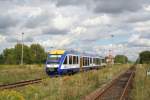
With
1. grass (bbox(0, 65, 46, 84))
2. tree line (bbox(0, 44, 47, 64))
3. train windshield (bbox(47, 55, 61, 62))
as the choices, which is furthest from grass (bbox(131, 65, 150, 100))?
tree line (bbox(0, 44, 47, 64))

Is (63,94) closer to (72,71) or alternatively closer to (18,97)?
(18,97)

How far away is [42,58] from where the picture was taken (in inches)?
5817

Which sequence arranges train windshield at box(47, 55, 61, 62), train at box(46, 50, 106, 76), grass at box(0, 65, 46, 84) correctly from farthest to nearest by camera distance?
train windshield at box(47, 55, 61, 62) → train at box(46, 50, 106, 76) → grass at box(0, 65, 46, 84)

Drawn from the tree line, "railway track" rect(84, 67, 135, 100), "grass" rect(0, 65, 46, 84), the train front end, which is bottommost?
"railway track" rect(84, 67, 135, 100)

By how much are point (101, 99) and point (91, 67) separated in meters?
37.2

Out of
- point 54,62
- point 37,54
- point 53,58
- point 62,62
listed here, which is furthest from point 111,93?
point 37,54

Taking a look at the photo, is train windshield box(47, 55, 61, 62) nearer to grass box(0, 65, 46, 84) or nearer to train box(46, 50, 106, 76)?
train box(46, 50, 106, 76)

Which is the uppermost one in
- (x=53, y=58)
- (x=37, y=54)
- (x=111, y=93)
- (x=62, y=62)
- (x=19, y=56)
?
(x=37, y=54)

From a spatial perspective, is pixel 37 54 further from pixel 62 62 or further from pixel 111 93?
pixel 111 93

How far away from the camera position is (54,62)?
125ft

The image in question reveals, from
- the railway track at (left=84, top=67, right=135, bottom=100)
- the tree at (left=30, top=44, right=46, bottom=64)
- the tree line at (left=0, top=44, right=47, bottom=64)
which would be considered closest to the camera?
the railway track at (left=84, top=67, right=135, bottom=100)

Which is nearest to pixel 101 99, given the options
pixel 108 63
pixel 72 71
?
pixel 72 71

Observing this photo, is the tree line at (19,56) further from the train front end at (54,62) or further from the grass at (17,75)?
the train front end at (54,62)

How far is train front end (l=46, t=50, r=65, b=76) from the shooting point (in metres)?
37.6
